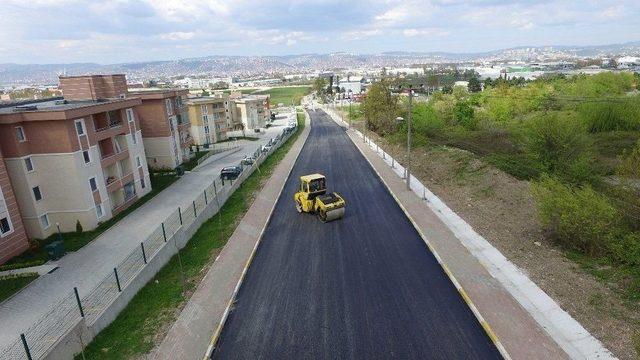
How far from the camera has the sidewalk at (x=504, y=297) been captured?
1183 centimetres

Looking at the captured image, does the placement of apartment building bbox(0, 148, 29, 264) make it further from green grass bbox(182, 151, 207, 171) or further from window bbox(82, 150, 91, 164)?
green grass bbox(182, 151, 207, 171)

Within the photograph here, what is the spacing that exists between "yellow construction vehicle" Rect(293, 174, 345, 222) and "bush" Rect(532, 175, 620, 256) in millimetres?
11264

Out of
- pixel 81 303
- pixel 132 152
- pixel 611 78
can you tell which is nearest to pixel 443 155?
pixel 132 152

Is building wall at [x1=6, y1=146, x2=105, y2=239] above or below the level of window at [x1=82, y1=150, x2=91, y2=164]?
below

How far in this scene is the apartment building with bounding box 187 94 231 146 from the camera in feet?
214

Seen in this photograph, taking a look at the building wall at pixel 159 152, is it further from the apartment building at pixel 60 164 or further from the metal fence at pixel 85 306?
the metal fence at pixel 85 306

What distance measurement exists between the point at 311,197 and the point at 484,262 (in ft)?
38.0

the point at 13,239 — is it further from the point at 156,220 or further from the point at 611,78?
the point at 611,78

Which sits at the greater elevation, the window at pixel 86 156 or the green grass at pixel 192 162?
the window at pixel 86 156

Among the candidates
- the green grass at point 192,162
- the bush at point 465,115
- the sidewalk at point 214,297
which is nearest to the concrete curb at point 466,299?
the sidewalk at point 214,297

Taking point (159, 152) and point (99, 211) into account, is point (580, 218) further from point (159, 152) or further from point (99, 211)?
point (159, 152)

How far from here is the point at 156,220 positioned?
3012cm

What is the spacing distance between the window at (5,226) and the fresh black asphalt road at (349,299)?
1697 cm

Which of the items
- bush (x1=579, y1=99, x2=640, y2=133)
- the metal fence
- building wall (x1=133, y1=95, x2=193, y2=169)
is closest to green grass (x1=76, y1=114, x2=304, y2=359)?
the metal fence
